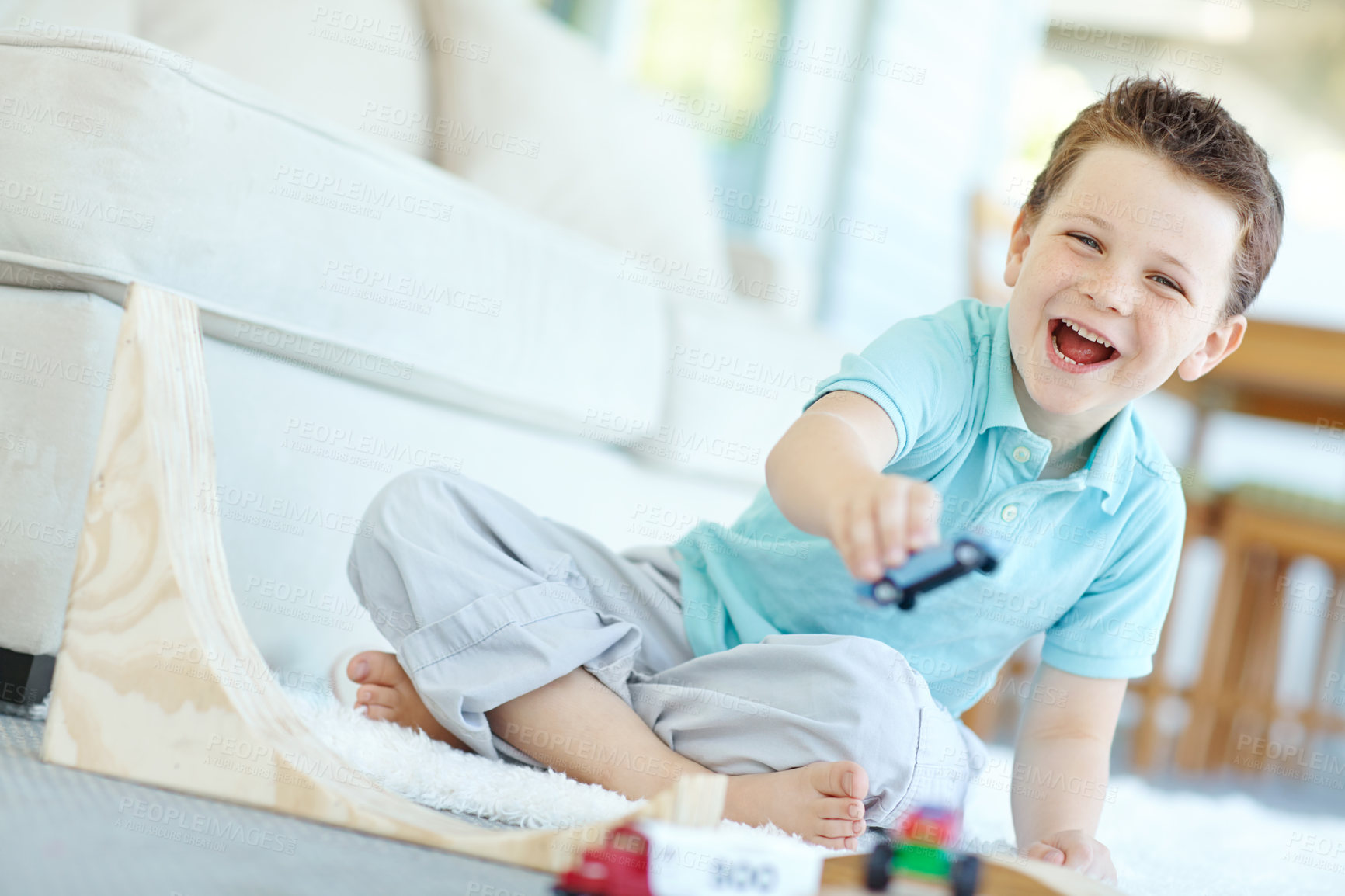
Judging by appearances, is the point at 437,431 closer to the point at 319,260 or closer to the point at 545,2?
the point at 319,260

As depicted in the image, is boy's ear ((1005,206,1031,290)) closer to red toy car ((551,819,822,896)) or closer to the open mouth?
the open mouth

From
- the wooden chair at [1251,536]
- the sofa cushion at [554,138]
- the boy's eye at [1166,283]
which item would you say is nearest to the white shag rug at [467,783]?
the boy's eye at [1166,283]

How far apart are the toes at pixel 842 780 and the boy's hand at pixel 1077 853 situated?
0.17 meters

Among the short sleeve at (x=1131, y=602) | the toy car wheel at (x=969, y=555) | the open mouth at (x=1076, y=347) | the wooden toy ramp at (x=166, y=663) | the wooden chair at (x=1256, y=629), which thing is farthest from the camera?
the wooden chair at (x=1256, y=629)

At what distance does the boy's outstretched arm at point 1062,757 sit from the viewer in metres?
0.89

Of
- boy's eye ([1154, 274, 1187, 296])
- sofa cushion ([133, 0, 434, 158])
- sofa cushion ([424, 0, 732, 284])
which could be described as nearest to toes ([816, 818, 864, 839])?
boy's eye ([1154, 274, 1187, 296])

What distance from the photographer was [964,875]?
494 mm

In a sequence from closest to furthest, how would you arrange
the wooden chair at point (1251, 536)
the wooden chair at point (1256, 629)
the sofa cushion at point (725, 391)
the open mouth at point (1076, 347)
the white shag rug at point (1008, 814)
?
the white shag rug at point (1008, 814) → the open mouth at point (1076, 347) → the sofa cushion at point (725, 391) → the wooden chair at point (1251, 536) → the wooden chair at point (1256, 629)

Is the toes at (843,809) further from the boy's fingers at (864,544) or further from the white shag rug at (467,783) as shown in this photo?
the boy's fingers at (864,544)

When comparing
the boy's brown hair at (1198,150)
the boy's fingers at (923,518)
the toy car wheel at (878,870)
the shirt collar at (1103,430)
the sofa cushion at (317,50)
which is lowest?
the toy car wheel at (878,870)

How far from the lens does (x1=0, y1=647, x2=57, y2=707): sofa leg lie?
768 millimetres

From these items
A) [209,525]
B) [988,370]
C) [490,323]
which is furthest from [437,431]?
[988,370]

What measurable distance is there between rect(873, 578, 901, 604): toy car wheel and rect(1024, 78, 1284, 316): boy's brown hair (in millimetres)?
517

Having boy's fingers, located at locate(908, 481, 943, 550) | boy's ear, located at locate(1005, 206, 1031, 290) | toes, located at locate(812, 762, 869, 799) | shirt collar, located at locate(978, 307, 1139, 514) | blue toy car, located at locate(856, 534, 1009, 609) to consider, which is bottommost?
toes, located at locate(812, 762, 869, 799)
